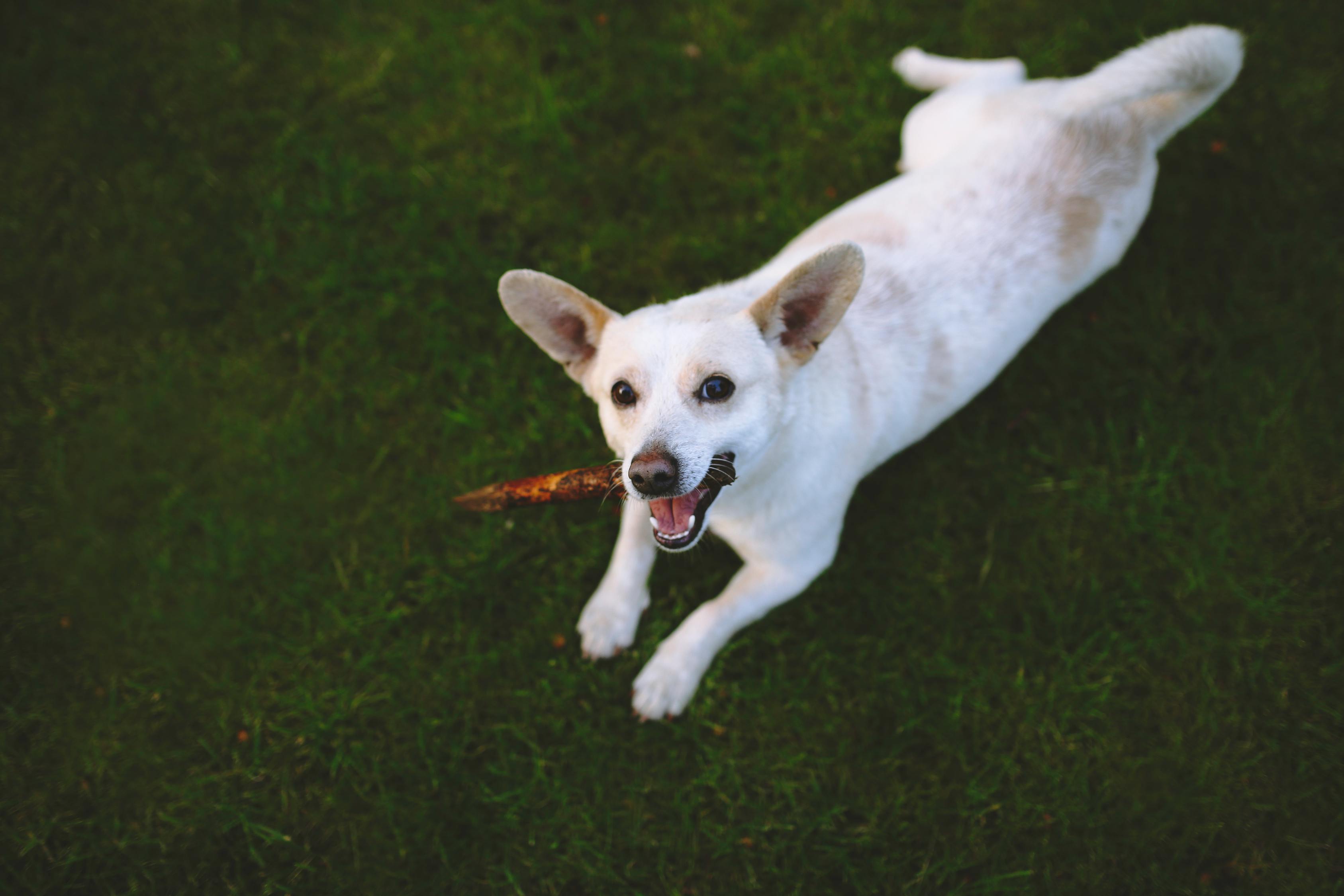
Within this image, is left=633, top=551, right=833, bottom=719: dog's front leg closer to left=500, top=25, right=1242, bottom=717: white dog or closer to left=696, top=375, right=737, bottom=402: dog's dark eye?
left=500, top=25, right=1242, bottom=717: white dog

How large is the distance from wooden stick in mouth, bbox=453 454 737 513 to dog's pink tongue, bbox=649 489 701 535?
0.30ft

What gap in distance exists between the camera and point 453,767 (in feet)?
11.2

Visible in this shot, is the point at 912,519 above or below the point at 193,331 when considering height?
below

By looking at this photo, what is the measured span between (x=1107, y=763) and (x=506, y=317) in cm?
389

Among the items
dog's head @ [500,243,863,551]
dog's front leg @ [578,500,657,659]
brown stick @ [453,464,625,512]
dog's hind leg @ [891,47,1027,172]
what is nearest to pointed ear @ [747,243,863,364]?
dog's head @ [500,243,863,551]

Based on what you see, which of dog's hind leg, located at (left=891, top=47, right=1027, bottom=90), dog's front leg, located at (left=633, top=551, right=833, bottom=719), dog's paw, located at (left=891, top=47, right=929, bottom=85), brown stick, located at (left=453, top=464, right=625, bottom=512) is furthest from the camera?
dog's paw, located at (left=891, top=47, right=929, bottom=85)

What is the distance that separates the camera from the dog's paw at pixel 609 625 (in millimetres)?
3447

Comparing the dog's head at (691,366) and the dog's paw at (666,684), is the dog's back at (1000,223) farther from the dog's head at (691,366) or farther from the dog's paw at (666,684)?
the dog's paw at (666,684)

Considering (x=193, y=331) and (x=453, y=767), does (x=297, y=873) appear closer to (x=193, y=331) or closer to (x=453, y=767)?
(x=453, y=767)

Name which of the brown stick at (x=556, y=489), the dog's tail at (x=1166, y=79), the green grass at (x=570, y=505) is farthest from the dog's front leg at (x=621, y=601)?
the dog's tail at (x=1166, y=79)

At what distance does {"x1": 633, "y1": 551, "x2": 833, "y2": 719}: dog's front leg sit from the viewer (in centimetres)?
308

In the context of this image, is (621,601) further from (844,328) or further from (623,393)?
(844,328)

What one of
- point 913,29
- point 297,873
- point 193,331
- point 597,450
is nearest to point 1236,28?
point 913,29

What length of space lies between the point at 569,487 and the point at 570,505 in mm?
1090
